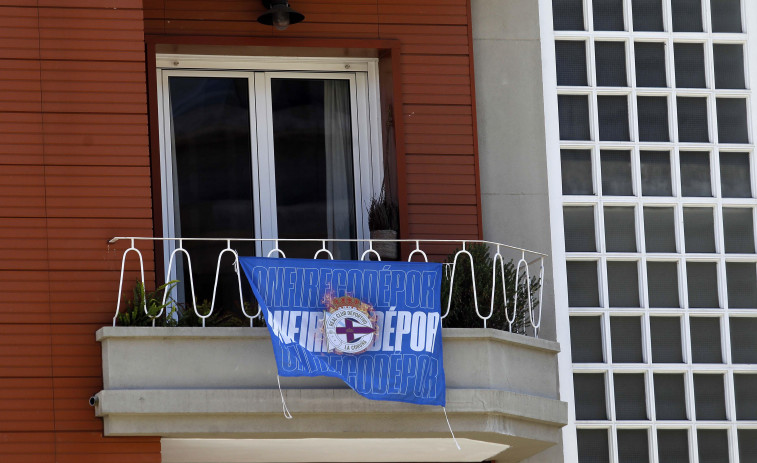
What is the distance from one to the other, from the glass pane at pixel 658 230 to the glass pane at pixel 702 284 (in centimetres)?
28

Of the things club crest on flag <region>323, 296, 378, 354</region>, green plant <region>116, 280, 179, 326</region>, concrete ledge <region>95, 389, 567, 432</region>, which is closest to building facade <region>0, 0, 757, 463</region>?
concrete ledge <region>95, 389, 567, 432</region>

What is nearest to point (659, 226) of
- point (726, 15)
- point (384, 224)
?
point (726, 15)

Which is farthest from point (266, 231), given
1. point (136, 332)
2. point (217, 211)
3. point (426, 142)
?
point (136, 332)

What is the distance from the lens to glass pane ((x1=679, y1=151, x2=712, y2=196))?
46.0 feet

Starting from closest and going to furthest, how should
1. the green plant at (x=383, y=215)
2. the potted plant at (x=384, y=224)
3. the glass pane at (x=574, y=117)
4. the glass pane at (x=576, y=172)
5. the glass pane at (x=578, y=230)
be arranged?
the potted plant at (x=384, y=224), the green plant at (x=383, y=215), the glass pane at (x=578, y=230), the glass pane at (x=576, y=172), the glass pane at (x=574, y=117)

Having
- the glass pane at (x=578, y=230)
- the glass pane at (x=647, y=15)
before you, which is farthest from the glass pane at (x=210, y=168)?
the glass pane at (x=647, y=15)

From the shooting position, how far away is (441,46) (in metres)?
13.6

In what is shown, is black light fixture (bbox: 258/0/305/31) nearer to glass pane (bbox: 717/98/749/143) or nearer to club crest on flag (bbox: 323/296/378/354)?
club crest on flag (bbox: 323/296/378/354)

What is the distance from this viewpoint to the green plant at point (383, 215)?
517 inches

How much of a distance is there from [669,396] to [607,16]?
380 cm

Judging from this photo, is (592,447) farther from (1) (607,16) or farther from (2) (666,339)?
(1) (607,16)

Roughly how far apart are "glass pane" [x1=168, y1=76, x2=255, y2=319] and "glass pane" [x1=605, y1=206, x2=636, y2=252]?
342cm

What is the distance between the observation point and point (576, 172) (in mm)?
13930

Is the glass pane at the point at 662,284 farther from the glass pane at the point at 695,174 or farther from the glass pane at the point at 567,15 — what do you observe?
the glass pane at the point at 567,15
